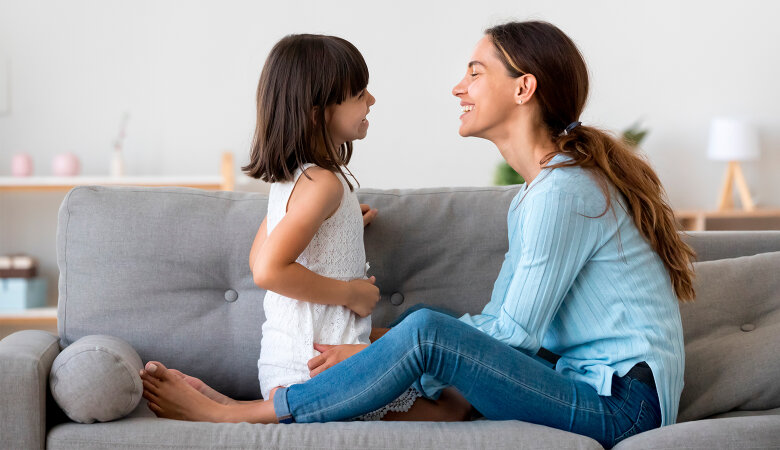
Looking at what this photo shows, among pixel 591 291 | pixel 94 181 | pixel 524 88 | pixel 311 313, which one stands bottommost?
pixel 94 181

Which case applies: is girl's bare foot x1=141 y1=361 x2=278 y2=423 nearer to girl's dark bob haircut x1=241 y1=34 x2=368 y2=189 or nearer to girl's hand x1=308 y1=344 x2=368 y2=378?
girl's hand x1=308 y1=344 x2=368 y2=378

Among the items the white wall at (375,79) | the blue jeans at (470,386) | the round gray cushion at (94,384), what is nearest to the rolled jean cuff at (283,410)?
the blue jeans at (470,386)

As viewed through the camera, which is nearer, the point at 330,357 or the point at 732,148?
the point at 330,357

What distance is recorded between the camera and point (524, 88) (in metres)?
1.58

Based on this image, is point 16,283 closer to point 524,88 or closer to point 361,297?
point 361,297

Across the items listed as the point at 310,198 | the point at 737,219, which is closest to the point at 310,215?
the point at 310,198

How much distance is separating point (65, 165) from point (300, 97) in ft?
8.70

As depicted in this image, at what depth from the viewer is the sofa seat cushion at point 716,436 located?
125 cm

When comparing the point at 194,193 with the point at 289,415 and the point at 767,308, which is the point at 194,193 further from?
the point at 767,308

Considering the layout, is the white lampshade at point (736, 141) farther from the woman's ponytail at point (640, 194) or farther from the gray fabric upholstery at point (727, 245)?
the woman's ponytail at point (640, 194)

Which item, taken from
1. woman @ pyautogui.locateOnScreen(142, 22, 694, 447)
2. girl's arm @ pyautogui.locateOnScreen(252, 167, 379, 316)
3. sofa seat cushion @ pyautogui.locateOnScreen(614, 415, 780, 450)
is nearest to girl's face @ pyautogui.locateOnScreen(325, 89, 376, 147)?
girl's arm @ pyautogui.locateOnScreen(252, 167, 379, 316)

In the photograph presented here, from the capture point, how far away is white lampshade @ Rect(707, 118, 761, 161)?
417cm

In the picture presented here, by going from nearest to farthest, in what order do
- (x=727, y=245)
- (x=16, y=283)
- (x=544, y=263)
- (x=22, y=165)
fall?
1. (x=544, y=263)
2. (x=727, y=245)
3. (x=16, y=283)
4. (x=22, y=165)

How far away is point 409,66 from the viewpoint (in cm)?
431
